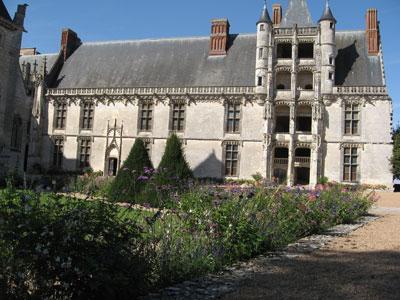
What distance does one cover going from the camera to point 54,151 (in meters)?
29.4

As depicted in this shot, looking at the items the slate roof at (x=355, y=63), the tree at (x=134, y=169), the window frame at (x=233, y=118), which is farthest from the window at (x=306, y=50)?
the tree at (x=134, y=169)

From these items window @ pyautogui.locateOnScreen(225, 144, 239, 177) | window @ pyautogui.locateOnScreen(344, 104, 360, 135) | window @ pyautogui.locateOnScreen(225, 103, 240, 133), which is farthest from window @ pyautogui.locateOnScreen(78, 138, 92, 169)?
window @ pyautogui.locateOnScreen(344, 104, 360, 135)

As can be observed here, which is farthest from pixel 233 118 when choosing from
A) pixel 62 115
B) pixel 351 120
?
pixel 62 115

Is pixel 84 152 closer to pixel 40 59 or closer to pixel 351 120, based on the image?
pixel 40 59

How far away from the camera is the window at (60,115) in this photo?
2948 centimetres

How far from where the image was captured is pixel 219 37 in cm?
2820

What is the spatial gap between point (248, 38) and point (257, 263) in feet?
80.3

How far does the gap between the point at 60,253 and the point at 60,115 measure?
27.7 meters

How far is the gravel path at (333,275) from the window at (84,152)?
2329cm

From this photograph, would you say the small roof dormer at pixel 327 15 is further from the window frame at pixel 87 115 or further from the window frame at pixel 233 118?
the window frame at pixel 87 115

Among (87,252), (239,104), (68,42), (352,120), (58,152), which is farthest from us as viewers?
(68,42)

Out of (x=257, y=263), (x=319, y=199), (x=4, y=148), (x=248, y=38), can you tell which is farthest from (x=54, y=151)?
(x=257, y=263)

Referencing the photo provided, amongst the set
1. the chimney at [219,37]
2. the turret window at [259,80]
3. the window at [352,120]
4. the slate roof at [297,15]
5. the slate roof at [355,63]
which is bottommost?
the window at [352,120]

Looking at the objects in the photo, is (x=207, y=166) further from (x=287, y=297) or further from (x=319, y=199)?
(x=287, y=297)
